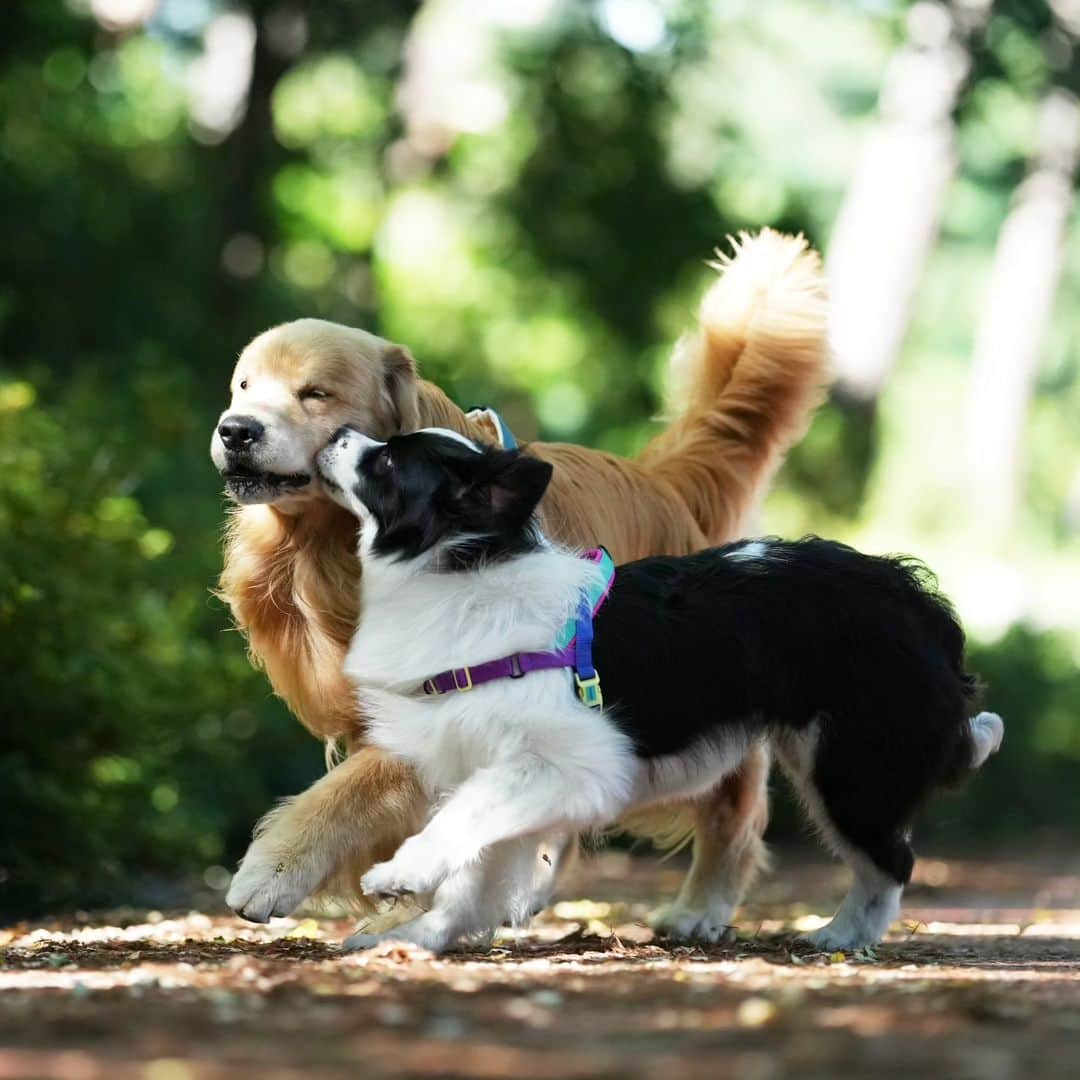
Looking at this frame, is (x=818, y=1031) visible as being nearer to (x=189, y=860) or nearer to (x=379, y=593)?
(x=379, y=593)

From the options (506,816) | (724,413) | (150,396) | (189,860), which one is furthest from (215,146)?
(506,816)

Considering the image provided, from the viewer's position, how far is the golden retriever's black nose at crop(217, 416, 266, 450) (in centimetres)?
621

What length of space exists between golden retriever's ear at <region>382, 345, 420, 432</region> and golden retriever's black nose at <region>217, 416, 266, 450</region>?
601 millimetres

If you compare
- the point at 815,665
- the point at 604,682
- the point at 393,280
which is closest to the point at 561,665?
the point at 604,682

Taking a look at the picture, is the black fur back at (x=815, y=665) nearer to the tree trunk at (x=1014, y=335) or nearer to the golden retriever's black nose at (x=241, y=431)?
the golden retriever's black nose at (x=241, y=431)

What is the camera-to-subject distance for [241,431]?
6.21m

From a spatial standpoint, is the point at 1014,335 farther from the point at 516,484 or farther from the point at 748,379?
the point at 516,484

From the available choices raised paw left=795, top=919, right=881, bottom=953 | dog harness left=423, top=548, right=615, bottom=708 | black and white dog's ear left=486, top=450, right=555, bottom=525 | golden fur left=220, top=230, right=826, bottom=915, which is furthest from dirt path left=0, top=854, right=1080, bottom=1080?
black and white dog's ear left=486, top=450, right=555, bottom=525

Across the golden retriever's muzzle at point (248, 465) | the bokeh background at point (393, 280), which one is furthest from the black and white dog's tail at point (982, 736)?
the bokeh background at point (393, 280)

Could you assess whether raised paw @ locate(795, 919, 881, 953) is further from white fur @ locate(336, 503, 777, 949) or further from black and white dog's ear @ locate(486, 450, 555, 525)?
black and white dog's ear @ locate(486, 450, 555, 525)

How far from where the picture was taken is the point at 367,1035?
13.5 ft

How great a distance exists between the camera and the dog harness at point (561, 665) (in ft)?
19.6

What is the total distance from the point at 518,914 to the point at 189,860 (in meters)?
4.48

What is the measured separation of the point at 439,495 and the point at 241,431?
0.69 metres
